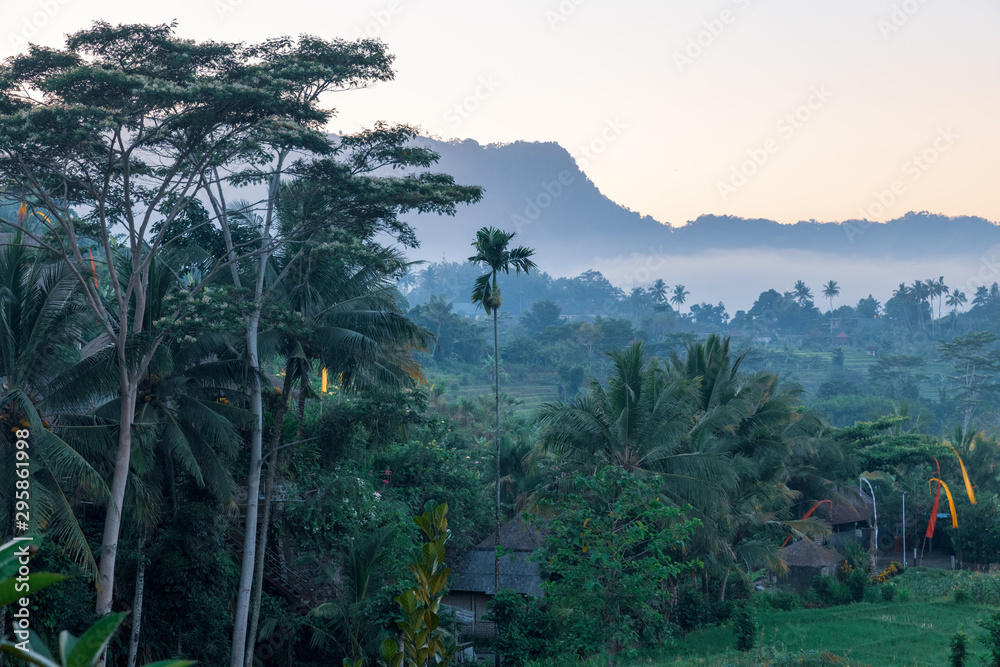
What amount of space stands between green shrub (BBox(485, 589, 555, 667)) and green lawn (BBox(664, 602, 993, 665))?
7.79 ft

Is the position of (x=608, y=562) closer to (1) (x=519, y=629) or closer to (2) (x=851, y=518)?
(1) (x=519, y=629)

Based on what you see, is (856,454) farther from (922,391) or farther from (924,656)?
(922,391)

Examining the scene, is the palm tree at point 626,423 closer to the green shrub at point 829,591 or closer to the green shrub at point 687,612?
the green shrub at point 687,612

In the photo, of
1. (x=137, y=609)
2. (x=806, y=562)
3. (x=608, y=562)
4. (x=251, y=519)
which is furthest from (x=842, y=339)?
(x=137, y=609)

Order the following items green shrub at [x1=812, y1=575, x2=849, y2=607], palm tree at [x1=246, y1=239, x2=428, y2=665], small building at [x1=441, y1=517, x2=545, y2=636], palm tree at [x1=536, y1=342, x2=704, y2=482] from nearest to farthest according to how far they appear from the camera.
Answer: palm tree at [x1=246, y1=239, x2=428, y2=665] < palm tree at [x1=536, y1=342, x2=704, y2=482] < small building at [x1=441, y1=517, x2=545, y2=636] < green shrub at [x1=812, y1=575, x2=849, y2=607]

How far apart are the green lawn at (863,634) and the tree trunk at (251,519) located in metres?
7.87

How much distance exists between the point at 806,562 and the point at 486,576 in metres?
12.0

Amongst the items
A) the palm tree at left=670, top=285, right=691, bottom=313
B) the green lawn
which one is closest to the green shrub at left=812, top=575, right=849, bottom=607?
the green lawn

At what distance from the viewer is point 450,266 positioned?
16438 cm

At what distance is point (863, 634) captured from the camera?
A: 700 inches

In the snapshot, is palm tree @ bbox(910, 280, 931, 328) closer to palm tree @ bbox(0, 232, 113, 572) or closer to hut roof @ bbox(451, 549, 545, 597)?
hut roof @ bbox(451, 549, 545, 597)

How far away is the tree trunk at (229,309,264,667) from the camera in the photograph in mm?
13414

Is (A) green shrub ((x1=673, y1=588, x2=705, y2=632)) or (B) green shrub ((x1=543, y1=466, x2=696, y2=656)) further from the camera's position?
(A) green shrub ((x1=673, y1=588, x2=705, y2=632))

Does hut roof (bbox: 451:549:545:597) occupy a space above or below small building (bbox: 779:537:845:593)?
above
